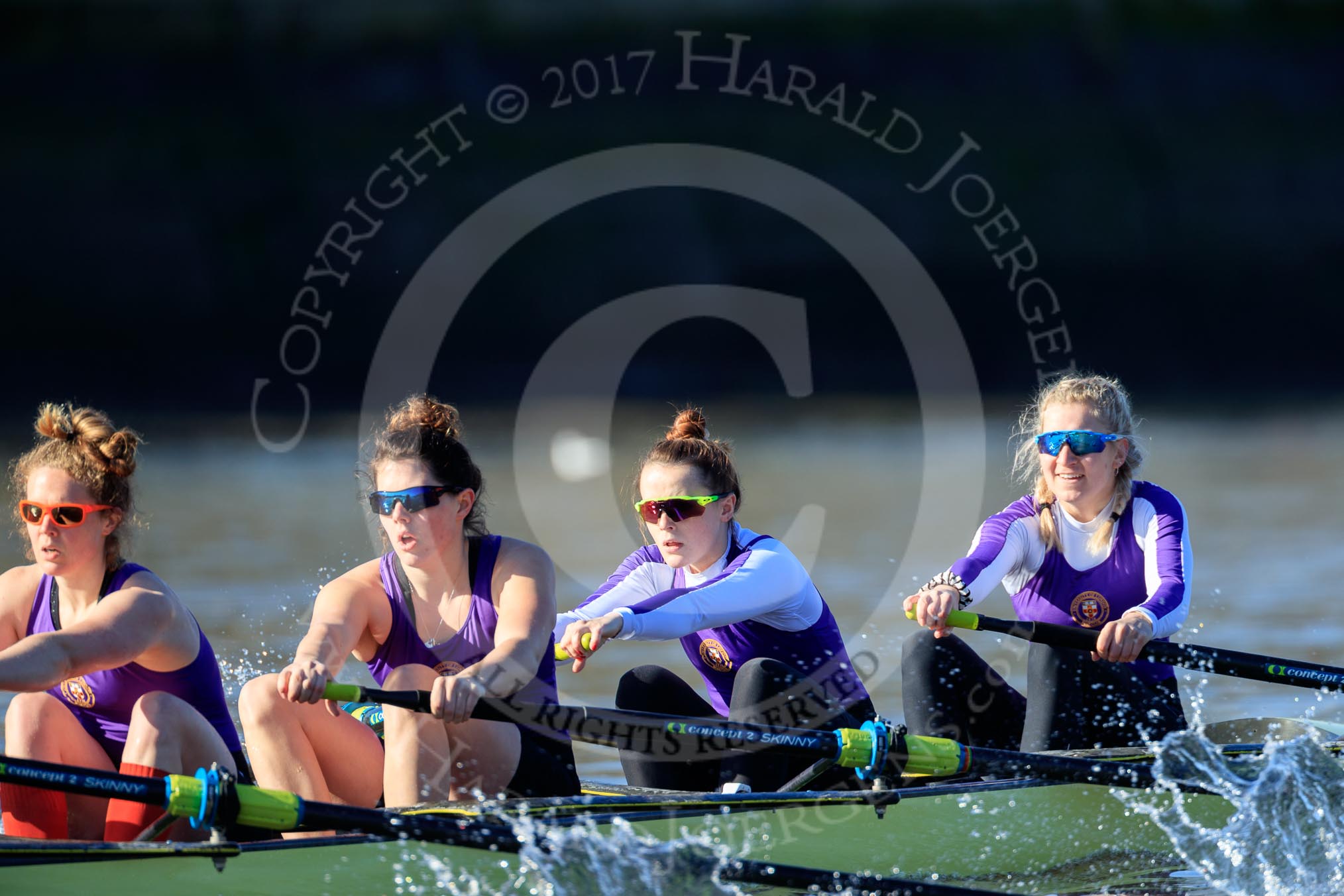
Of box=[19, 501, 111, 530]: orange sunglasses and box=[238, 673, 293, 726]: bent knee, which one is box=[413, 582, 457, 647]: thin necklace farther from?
box=[19, 501, 111, 530]: orange sunglasses

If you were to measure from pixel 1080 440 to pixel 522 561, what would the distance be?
1.78 meters

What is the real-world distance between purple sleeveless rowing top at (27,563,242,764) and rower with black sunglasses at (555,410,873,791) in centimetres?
92

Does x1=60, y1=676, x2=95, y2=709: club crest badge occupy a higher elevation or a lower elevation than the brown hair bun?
lower

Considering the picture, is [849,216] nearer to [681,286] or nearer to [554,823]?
[681,286]

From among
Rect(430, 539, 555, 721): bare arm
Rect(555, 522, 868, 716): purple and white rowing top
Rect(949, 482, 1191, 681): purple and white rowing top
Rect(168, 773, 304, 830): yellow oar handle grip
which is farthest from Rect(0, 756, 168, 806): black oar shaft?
Rect(949, 482, 1191, 681): purple and white rowing top

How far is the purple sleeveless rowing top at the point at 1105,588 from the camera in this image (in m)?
4.93

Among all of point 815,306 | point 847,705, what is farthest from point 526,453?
point 847,705

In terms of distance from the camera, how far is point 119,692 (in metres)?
3.87

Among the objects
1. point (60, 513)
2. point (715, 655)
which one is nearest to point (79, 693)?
point (60, 513)

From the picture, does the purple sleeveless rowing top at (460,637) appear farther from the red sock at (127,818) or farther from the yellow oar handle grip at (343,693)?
the red sock at (127,818)

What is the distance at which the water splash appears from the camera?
443 cm

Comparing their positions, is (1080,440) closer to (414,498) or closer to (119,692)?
(414,498)

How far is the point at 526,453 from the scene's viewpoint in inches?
631

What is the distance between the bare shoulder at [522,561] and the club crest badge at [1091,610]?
171 cm
